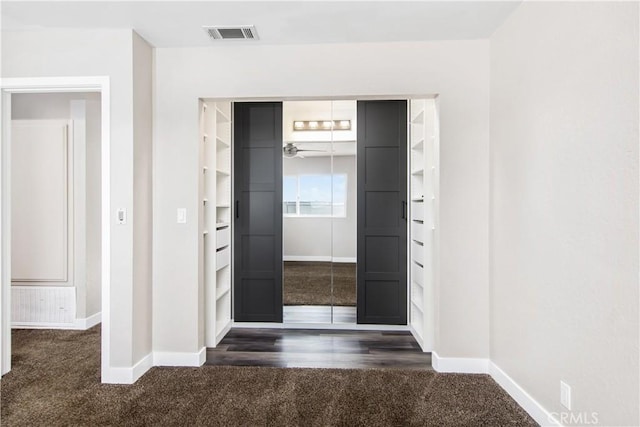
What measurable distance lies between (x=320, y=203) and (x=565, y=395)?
247 centimetres

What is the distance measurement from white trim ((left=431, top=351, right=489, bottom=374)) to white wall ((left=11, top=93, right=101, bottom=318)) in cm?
349

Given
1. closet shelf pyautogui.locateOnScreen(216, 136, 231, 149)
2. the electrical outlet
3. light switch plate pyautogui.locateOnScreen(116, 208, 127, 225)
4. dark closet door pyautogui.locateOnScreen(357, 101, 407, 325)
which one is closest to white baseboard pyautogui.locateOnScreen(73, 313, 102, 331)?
light switch plate pyautogui.locateOnScreen(116, 208, 127, 225)

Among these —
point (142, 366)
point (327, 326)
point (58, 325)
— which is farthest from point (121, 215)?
point (327, 326)

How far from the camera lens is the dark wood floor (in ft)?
9.27

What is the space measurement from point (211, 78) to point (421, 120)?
190 centimetres

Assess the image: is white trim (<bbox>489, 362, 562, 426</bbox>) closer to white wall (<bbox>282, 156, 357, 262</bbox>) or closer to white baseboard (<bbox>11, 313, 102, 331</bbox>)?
white wall (<bbox>282, 156, 357, 262</bbox>)

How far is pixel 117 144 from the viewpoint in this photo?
2.52m

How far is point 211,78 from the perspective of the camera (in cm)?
276

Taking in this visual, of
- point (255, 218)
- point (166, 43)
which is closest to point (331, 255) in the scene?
point (255, 218)

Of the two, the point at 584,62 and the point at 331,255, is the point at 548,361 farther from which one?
the point at 331,255

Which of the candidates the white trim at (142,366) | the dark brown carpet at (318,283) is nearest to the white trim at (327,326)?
the dark brown carpet at (318,283)

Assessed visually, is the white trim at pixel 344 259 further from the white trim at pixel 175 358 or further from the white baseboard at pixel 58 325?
the white baseboard at pixel 58 325

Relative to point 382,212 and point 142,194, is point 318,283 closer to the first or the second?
point 382,212

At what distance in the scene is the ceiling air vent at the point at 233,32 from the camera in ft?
8.08
